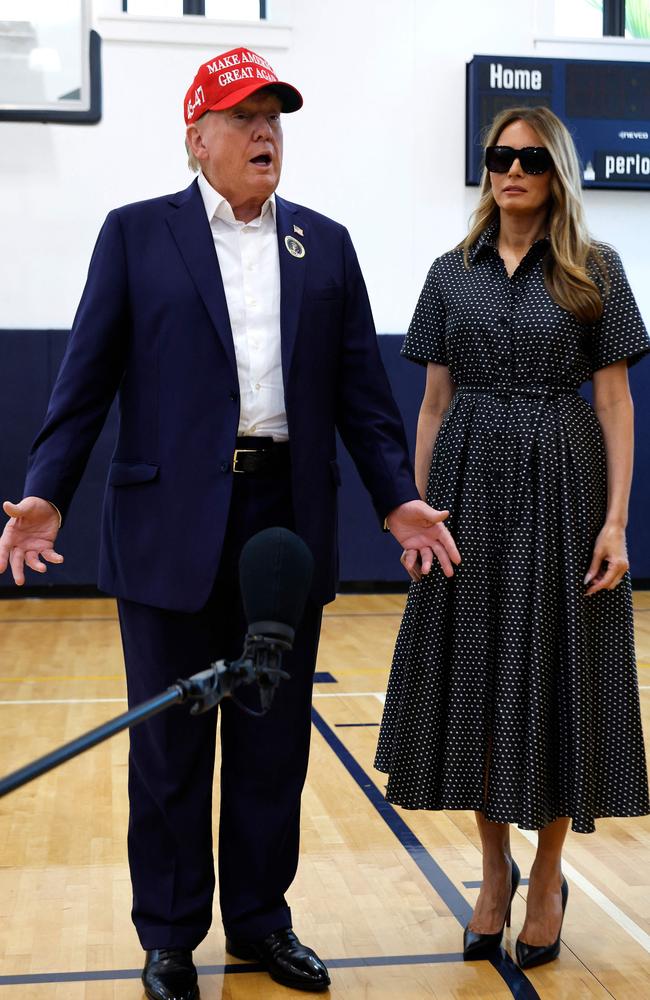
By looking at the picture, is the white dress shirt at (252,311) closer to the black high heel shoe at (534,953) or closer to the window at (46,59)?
the black high heel shoe at (534,953)

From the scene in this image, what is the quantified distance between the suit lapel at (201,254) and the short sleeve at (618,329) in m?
0.75

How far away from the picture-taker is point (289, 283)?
2326 mm

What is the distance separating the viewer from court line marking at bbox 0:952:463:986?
2420 millimetres

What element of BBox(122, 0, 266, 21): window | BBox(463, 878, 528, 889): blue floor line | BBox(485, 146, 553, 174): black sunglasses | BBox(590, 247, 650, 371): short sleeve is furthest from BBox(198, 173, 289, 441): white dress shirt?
BBox(122, 0, 266, 21): window

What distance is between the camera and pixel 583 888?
9.64ft

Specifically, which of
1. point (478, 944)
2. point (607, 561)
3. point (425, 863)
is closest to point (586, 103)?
point (425, 863)

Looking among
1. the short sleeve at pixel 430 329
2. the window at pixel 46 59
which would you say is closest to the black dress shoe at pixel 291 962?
the short sleeve at pixel 430 329

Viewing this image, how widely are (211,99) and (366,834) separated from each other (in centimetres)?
202

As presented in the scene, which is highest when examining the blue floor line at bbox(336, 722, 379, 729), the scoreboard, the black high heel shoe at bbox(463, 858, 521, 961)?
the scoreboard

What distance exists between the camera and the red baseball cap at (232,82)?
2191mm

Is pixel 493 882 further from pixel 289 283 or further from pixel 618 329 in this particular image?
pixel 289 283

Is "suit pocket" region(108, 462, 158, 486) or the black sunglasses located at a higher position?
the black sunglasses

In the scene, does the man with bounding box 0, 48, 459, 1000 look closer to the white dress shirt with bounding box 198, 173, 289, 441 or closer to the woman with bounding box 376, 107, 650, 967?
the white dress shirt with bounding box 198, 173, 289, 441

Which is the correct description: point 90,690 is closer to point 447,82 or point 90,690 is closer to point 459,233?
point 459,233
